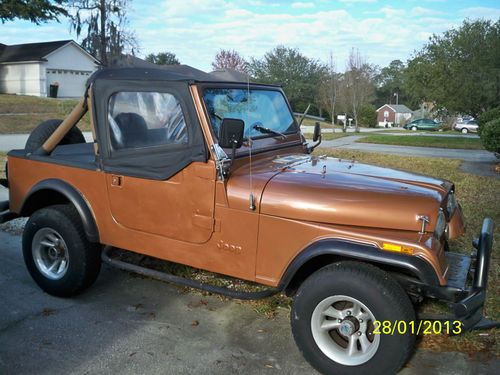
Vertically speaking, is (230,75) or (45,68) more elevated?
(45,68)

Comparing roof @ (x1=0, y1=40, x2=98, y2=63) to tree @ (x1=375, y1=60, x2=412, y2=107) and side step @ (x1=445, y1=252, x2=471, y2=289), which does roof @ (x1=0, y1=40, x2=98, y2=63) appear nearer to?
side step @ (x1=445, y1=252, x2=471, y2=289)

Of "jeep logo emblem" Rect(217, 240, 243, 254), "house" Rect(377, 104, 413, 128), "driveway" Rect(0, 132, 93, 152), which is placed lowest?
"driveway" Rect(0, 132, 93, 152)

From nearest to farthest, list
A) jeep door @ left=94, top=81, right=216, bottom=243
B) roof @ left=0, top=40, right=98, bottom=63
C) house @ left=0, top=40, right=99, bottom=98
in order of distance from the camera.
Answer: jeep door @ left=94, top=81, right=216, bottom=243 → house @ left=0, top=40, right=99, bottom=98 → roof @ left=0, top=40, right=98, bottom=63

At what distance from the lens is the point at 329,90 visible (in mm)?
34844

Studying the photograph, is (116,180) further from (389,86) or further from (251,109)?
(389,86)

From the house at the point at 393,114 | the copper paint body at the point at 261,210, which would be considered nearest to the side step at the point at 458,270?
the copper paint body at the point at 261,210

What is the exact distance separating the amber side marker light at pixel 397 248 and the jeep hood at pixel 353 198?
127 millimetres

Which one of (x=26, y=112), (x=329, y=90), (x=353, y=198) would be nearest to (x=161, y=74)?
(x=353, y=198)

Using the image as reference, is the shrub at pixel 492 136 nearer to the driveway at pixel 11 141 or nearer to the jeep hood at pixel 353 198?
the jeep hood at pixel 353 198

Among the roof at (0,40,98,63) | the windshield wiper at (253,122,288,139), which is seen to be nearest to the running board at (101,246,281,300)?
the windshield wiper at (253,122,288,139)

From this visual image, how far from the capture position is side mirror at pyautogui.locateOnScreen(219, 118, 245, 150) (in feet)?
9.80

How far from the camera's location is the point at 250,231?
3.10 meters

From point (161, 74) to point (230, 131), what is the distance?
2.86ft

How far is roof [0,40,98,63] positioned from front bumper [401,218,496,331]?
121 ft
